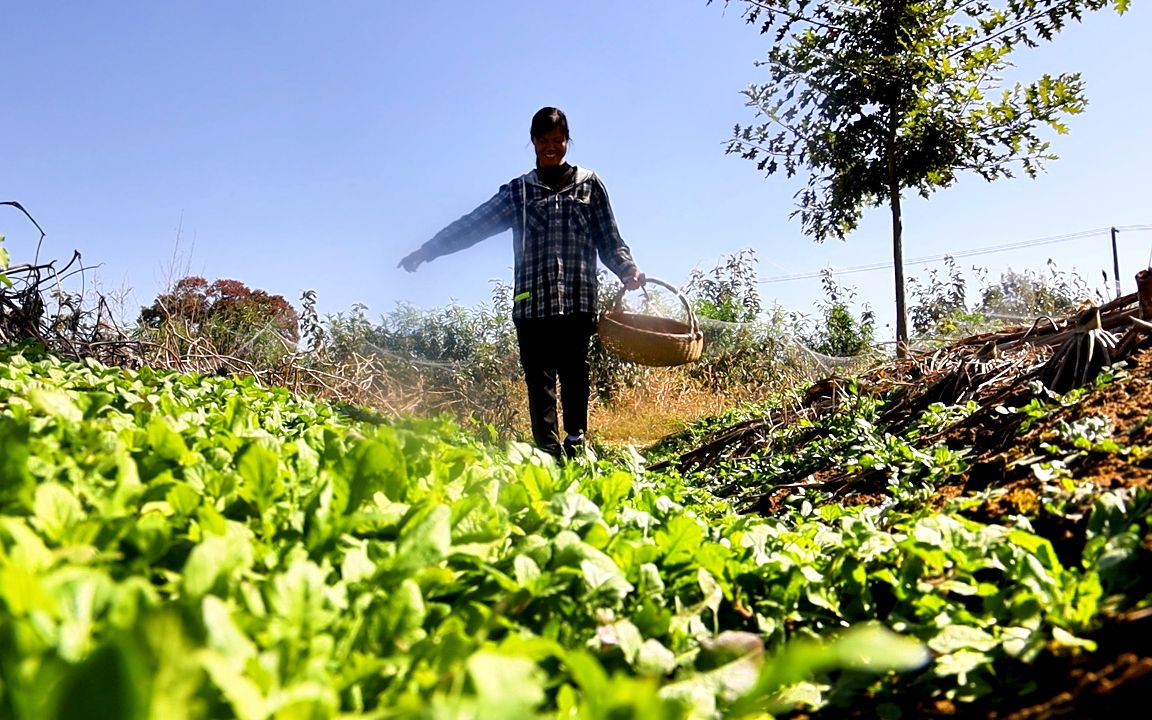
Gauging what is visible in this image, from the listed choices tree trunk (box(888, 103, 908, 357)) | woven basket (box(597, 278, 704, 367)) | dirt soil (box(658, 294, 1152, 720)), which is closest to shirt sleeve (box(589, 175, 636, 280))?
woven basket (box(597, 278, 704, 367))

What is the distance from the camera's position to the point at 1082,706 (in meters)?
1.04

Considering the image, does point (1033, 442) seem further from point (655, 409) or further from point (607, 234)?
point (655, 409)

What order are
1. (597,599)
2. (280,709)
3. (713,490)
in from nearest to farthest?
(280,709) < (597,599) < (713,490)

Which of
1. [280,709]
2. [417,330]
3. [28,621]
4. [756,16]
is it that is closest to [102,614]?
[28,621]

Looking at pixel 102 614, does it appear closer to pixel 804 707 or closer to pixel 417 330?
pixel 804 707

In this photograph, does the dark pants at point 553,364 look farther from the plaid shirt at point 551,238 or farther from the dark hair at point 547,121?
the dark hair at point 547,121

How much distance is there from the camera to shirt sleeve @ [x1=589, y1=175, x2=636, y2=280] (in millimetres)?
5000

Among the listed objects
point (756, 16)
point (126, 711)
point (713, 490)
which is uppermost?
point (756, 16)

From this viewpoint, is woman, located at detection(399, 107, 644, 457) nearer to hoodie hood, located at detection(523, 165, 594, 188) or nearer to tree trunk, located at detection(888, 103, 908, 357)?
hoodie hood, located at detection(523, 165, 594, 188)

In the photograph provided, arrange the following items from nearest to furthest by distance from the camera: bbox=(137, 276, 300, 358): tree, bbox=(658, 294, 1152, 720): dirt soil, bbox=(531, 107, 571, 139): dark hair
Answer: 1. bbox=(658, 294, 1152, 720): dirt soil
2. bbox=(531, 107, 571, 139): dark hair
3. bbox=(137, 276, 300, 358): tree

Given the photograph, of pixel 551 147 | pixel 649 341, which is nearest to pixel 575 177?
pixel 551 147

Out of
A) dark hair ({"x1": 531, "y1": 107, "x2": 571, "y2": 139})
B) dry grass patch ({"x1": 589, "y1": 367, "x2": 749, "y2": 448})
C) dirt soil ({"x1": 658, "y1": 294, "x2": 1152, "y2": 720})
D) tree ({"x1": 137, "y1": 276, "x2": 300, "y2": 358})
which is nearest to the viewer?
dirt soil ({"x1": 658, "y1": 294, "x2": 1152, "y2": 720})

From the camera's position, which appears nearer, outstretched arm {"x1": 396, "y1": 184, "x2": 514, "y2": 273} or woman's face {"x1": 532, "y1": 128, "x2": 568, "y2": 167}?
woman's face {"x1": 532, "y1": 128, "x2": 568, "y2": 167}

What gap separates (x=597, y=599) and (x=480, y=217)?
407 centimetres
